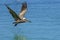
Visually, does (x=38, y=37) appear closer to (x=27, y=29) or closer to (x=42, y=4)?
(x=27, y=29)

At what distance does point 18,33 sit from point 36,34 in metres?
2.74

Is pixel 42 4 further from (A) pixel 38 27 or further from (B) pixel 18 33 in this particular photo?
(B) pixel 18 33

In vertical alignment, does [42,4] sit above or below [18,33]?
above

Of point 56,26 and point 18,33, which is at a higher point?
point 56,26

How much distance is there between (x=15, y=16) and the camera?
3.92m

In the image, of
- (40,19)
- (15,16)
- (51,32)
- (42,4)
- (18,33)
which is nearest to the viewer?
(18,33)

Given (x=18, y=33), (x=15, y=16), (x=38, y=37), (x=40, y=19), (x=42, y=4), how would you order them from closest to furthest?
1. (x=18, y=33)
2. (x=15, y=16)
3. (x=38, y=37)
4. (x=40, y=19)
5. (x=42, y=4)

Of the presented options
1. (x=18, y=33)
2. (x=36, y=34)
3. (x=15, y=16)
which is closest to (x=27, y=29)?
(x=36, y=34)

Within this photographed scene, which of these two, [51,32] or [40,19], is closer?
[51,32]

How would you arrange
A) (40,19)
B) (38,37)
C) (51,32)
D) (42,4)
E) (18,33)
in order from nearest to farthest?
(18,33) < (38,37) < (51,32) < (40,19) < (42,4)

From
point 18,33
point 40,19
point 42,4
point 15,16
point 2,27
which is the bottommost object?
point 18,33

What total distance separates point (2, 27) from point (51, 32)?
89 cm

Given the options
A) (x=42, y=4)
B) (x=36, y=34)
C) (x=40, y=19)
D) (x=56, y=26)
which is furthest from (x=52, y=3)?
(x=36, y=34)

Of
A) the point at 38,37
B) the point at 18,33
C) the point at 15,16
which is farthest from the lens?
the point at 38,37
